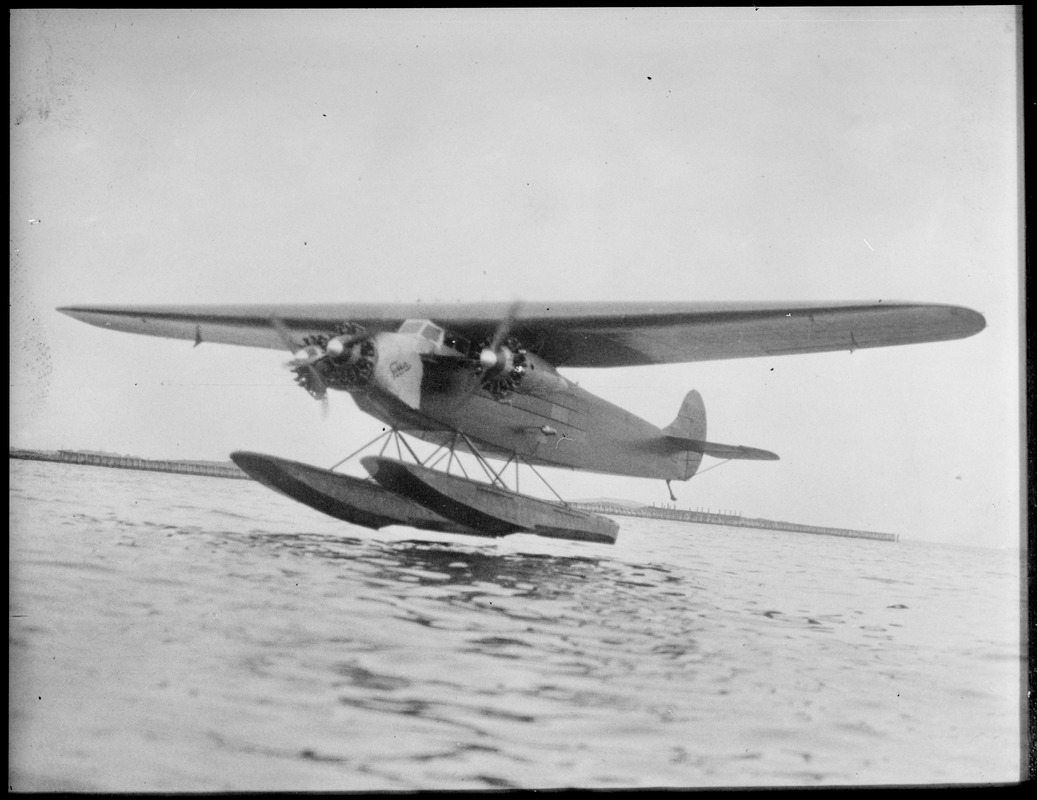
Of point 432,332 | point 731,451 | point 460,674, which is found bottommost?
point 460,674

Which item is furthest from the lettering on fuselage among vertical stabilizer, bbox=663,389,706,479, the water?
vertical stabilizer, bbox=663,389,706,479

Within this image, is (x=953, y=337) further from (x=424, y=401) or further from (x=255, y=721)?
(x=255, y=721)

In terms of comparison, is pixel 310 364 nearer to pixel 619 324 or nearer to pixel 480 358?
pixel 480 358

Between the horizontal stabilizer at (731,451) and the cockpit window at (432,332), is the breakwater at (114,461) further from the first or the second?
the horizontal stabilizer at (731,451)

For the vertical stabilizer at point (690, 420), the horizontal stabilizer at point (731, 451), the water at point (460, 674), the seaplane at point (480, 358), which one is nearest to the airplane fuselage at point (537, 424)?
the seaplane at point (480, 358)

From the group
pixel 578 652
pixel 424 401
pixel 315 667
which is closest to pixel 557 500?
pixel 424 401

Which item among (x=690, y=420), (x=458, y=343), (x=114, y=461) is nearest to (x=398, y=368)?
(x=458, y=343)

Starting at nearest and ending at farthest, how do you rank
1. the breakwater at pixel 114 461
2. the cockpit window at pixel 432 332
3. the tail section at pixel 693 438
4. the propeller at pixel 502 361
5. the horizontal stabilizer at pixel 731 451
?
the breakwater at pixel 114 461 → the propeller at pixel 502 361 → the cockpit window at pixel 432 332 → the horizontal stabilizer at pixel 731 451 → the tail section at pixel 693 438
